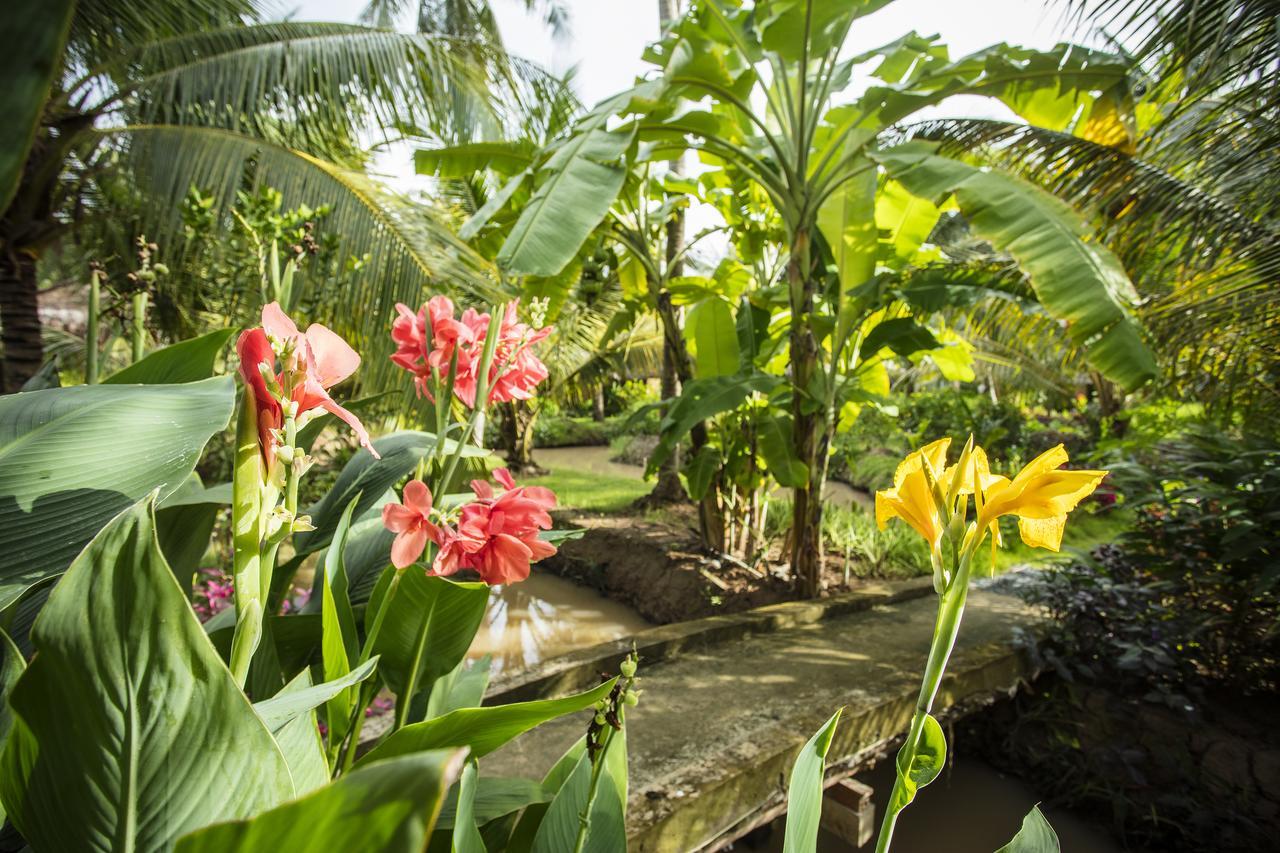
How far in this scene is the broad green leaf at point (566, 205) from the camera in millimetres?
2023

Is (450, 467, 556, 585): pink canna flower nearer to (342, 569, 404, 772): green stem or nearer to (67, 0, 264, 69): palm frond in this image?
(342, 569, 404, 772): green stem

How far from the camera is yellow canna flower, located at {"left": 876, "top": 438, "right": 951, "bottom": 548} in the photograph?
584mm

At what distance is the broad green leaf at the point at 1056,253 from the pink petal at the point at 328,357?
2.45 metres

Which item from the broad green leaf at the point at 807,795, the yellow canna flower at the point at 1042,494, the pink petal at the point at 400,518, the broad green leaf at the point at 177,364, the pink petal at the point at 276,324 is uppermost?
the pink petal at the point at 276,324

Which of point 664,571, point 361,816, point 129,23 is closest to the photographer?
point 361,816

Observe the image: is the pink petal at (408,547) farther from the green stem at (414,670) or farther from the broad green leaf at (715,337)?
the broad green leaf at (715,337)

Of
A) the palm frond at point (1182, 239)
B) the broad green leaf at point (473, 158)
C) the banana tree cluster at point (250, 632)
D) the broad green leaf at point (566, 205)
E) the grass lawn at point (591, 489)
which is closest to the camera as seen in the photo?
the banana tree cluster at point (250, 632)

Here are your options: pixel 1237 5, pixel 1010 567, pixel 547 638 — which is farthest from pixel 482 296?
pixel 1010 567

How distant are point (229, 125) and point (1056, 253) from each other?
484 cm

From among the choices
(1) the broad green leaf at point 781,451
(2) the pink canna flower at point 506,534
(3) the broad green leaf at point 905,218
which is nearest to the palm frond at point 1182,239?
(3) the broad green leaf at point 905,218

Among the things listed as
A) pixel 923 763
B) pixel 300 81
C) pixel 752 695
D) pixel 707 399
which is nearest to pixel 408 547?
pixel 923 763

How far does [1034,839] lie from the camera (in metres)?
0.68

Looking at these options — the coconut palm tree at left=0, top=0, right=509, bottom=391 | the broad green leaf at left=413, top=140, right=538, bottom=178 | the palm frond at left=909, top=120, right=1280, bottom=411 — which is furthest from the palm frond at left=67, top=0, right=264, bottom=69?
the palm frond at left=909, top=120, right=1280, bottom=411

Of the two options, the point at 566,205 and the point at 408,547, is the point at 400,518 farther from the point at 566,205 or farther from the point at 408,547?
the point at 566,205
